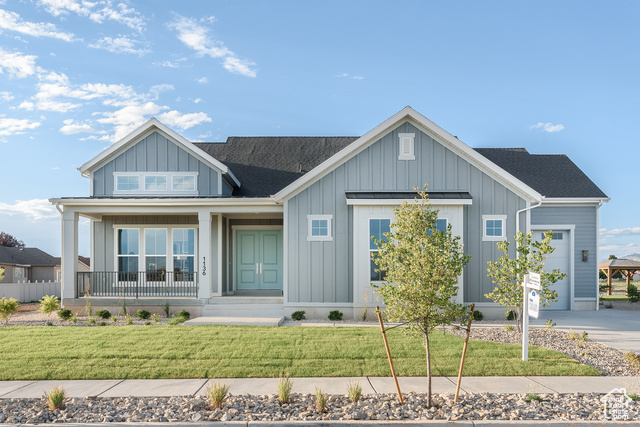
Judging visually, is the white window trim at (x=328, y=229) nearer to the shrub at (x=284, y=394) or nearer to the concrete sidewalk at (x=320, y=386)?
the concrete sidewalk at (x=320, y=386)

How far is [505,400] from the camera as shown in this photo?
257 inches

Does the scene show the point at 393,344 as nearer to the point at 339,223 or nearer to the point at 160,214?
the point at 339,223

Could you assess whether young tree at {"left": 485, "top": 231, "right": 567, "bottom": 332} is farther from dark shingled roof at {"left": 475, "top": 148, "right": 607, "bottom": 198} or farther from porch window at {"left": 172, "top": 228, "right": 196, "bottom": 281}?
porch window at {"left": 172, "top": 228, "right": 196, "bottom": 281}

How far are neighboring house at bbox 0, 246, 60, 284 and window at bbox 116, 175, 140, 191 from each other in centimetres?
2082

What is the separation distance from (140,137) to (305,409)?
1263cm

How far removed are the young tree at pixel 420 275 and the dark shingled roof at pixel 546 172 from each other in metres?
11.8

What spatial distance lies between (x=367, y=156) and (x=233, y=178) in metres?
5.36

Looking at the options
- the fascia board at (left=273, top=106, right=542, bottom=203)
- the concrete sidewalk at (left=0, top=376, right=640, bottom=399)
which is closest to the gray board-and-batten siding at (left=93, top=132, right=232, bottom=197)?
the fascia board at (left=273, top=106, right=542, bottom=203)

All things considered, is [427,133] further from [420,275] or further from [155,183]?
[155,183]

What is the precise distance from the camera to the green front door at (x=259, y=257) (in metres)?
17.2

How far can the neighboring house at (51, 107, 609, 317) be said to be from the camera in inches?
541

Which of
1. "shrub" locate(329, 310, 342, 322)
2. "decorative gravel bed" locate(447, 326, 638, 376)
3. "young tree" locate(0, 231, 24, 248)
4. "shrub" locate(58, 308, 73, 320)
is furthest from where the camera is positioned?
"young tree" locate(0, 231, 24, 248)

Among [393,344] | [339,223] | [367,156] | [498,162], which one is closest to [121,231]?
[339,223]

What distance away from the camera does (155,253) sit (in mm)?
16281
